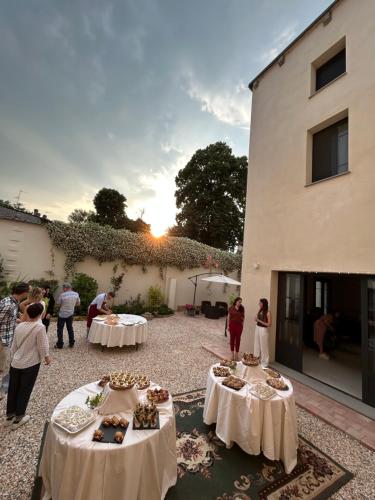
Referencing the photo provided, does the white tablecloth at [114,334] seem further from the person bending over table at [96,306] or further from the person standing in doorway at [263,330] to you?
the person standing in doorway at [263,330]

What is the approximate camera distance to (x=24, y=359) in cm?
299

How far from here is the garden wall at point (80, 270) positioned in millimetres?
9289

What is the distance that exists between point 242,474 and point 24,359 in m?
3.29

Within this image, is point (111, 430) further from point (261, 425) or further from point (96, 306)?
point (96, 306)

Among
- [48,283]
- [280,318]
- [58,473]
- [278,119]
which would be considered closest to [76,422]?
[58,473]

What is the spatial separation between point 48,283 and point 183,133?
30.7ft

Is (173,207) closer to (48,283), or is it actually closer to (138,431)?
(48,283)

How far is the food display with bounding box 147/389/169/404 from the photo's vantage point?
253cm

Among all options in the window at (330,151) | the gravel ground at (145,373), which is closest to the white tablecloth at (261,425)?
the gravel ground at (145,373)

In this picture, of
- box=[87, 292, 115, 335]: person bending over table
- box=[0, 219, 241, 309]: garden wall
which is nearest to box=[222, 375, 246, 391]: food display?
box=[87, 292, 115, 335]: person bending over table

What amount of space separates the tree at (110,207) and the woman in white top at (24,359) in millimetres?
25449

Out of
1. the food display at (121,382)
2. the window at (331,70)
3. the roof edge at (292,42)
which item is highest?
the roof edge at (292,42)

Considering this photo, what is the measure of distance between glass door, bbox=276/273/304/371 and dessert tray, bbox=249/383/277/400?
3.15 meters

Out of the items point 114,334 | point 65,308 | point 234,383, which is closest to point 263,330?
point 234,383
